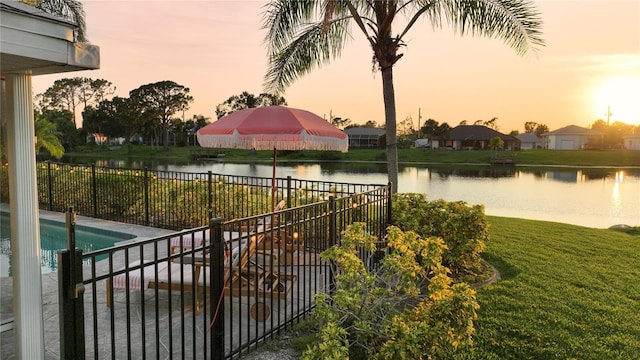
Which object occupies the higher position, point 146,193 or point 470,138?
point 470,138

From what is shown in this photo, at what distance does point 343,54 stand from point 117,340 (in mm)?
8295

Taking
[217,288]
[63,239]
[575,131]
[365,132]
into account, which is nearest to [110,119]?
[365,132]

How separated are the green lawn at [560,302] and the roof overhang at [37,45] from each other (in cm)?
392

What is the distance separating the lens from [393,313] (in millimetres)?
3748

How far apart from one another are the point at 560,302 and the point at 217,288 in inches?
162

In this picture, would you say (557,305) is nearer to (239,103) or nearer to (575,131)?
(239,103)

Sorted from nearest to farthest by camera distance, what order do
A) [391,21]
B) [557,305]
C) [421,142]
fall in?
[557,305] → [391,21] → [421,142]

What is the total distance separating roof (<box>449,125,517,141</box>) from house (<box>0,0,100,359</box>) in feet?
244

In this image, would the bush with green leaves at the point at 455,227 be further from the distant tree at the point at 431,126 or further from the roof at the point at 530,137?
the roof at the point at 530,137

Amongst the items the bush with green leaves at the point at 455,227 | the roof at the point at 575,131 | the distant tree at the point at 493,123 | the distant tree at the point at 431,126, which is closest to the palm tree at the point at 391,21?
the bush with green leaves at the point at 455,227

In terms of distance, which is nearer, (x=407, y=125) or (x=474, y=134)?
(x=474, y=134)

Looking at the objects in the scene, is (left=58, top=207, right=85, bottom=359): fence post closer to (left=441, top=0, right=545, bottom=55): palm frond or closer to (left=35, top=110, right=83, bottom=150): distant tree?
(left=441, top=0, right=545, bottom=55): palm frond

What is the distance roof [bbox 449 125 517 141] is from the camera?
71.9m

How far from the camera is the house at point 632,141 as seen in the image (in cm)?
7575
